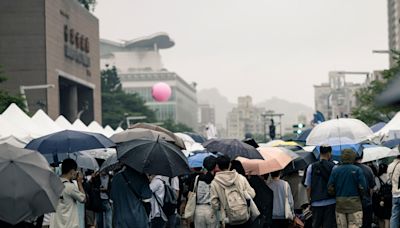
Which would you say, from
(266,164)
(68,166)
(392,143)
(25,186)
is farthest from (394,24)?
Result: (25,186)

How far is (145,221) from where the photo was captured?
10445 mm

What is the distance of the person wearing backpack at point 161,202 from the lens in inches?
460

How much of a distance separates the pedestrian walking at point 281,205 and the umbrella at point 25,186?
452cm

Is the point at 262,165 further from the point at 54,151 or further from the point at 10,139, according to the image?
the point at 10,139

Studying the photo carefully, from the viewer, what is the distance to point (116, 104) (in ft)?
313

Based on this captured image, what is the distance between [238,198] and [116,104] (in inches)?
3371

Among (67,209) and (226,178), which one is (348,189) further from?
(67,209)

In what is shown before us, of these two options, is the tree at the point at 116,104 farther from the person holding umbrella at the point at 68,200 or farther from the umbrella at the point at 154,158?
the person holding umbrella at the point at 68,200

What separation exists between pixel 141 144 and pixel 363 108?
43.8 metres

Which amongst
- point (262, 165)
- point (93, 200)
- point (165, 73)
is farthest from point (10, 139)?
point (165, 73)

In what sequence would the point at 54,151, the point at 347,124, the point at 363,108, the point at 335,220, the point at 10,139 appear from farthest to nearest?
the point at 363,108
the point at 10,139
the point at 347,124
the point at 54,151
the point at 335,220

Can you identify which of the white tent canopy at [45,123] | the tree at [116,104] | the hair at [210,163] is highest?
the tree at [116,104]

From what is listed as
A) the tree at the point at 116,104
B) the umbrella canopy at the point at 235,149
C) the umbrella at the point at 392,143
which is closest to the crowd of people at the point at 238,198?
the umbrella canopy at the point at 235,149

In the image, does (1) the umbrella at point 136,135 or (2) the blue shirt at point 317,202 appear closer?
(2) the blue shirt at point 317,202
